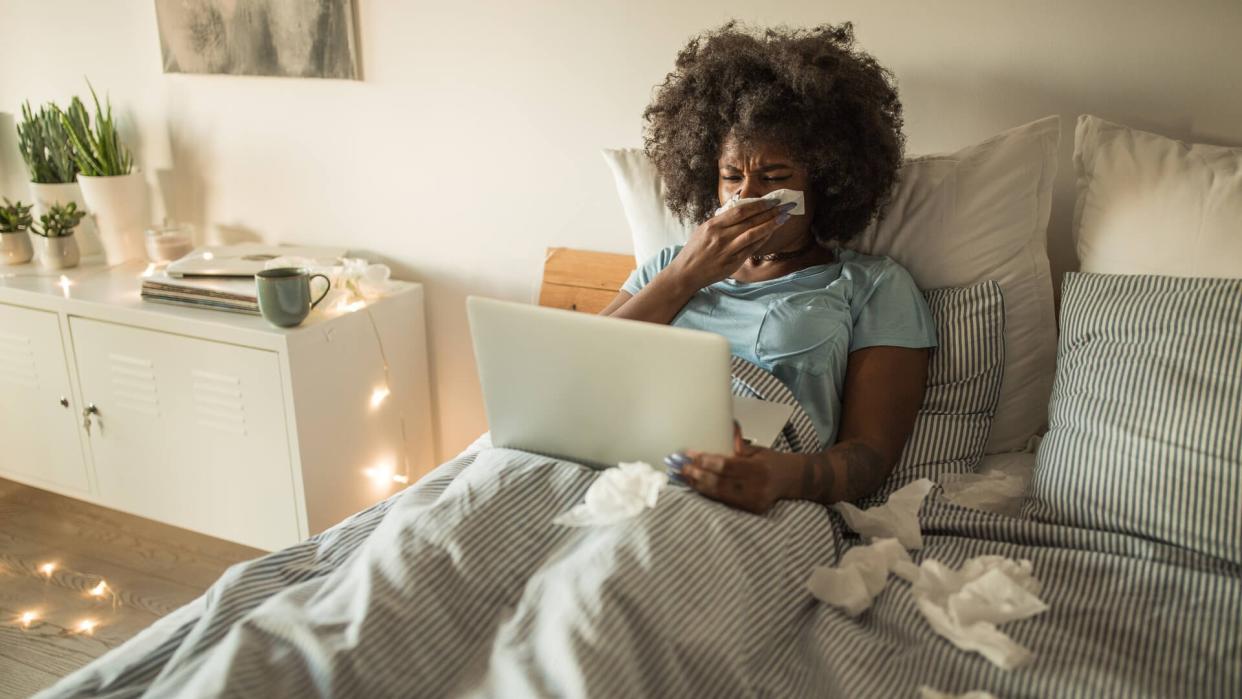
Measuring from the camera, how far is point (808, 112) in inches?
57.9

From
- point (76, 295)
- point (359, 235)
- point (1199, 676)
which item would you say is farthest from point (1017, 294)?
point (76, 295)

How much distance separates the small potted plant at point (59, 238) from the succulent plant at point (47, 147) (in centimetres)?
15

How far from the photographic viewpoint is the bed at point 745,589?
90 cm

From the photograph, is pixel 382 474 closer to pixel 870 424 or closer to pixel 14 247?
pixel 14 247

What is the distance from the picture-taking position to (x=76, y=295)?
2053mm

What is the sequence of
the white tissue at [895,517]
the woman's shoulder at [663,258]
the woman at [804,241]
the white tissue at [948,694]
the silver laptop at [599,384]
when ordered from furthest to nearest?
the woman's shoulder at [663,258], the woman at [804,241], the white tissue at [895,517], the silver laptop at [599,384], the white tissue at [948,694]

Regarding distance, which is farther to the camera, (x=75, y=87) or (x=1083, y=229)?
(x=75, y=87)

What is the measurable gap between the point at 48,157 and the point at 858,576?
233 cm

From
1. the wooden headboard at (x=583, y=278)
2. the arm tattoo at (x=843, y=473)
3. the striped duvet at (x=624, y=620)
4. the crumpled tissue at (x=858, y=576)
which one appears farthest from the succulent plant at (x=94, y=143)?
the crumpled tissue at (x=858, y=576)

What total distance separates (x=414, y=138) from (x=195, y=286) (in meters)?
0.58

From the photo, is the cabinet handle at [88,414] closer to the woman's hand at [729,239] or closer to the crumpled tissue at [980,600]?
the woman's hand at [729,239]

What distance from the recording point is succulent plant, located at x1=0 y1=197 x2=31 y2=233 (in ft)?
7.40

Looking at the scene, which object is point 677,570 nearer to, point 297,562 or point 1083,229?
point 297,562

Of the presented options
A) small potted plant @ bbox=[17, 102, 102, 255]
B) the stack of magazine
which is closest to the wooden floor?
the stack of magazine
